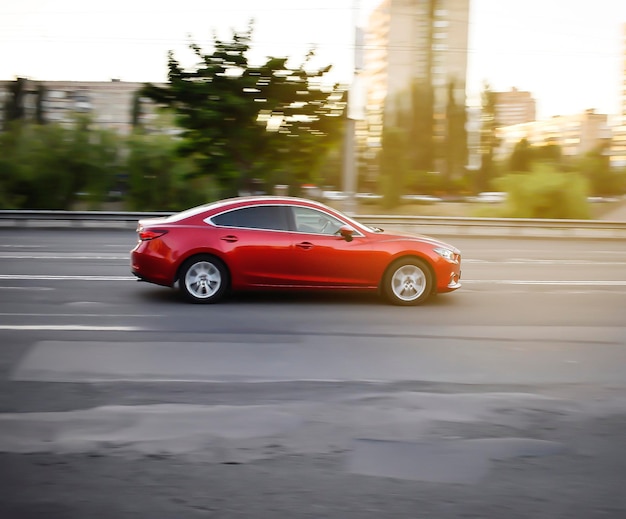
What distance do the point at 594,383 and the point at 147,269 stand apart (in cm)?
578

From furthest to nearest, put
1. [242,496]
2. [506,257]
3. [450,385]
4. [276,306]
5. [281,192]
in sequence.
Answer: [281,192], [506,257], [276,306], [450,385], [242,496]

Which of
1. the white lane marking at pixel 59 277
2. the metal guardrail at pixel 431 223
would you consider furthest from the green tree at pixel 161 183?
the white lane marking at pixel 59 277

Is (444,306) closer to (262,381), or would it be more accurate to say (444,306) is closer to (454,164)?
(262,381)

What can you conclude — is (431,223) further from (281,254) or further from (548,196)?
(281,254)

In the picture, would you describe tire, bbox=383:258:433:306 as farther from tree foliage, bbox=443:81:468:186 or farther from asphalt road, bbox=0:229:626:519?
tree foliage, bbox=443:81:468:186

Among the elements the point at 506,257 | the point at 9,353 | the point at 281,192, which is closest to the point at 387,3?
the point at 281,192

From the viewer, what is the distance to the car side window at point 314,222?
10414mm

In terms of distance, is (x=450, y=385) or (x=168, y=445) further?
(x=450, y=385)

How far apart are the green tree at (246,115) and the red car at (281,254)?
59.2 feet

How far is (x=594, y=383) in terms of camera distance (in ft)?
22.1

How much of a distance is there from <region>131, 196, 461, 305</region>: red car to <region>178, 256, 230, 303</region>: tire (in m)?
0.01

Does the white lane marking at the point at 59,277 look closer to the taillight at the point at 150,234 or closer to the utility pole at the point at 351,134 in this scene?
the taillight at the point at 150,234

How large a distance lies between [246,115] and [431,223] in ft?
25.6

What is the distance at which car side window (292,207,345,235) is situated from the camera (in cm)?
1041
